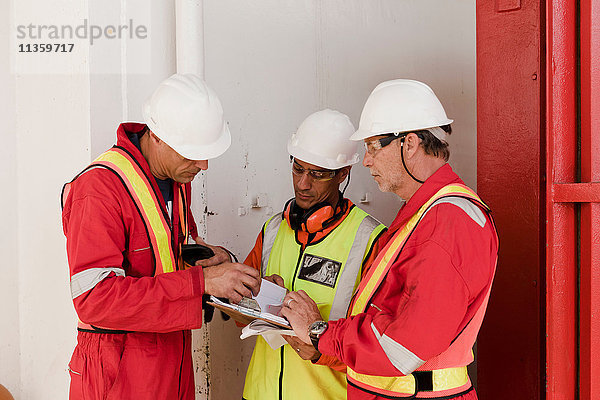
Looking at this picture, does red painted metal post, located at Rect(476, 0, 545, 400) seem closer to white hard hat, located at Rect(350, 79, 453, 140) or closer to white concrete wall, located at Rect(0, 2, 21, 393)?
white hard hat, located at Rect(350, 79, 453, 140)

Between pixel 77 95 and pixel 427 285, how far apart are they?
6.70 feet

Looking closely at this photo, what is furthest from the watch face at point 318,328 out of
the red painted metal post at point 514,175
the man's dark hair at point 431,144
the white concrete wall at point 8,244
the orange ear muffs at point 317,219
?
the white concrete wall at point 8,244

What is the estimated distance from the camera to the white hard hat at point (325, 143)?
116 inches

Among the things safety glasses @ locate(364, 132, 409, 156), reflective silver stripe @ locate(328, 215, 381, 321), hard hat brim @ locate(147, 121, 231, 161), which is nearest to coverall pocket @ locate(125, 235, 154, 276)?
hard hat brim @ locate(147, 121, 231, 161)

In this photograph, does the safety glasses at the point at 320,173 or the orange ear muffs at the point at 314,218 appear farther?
the safety glasses at the point at 320,173

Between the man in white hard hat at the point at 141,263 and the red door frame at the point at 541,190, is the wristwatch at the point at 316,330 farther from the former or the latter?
the red door frame at the point at 541,190

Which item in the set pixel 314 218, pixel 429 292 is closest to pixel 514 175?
pixel 314 218

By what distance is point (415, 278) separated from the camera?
1.97m

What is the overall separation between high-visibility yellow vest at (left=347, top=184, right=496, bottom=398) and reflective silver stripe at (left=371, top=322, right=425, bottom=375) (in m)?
0.10

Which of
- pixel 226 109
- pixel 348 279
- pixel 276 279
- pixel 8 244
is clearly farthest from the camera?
pixel 226 109

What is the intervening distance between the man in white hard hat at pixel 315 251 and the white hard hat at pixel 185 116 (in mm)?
567

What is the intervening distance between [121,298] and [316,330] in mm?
747

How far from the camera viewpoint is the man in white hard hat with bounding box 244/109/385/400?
268 centimetres

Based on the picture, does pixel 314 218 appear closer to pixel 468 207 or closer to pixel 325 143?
pixel 325 143
